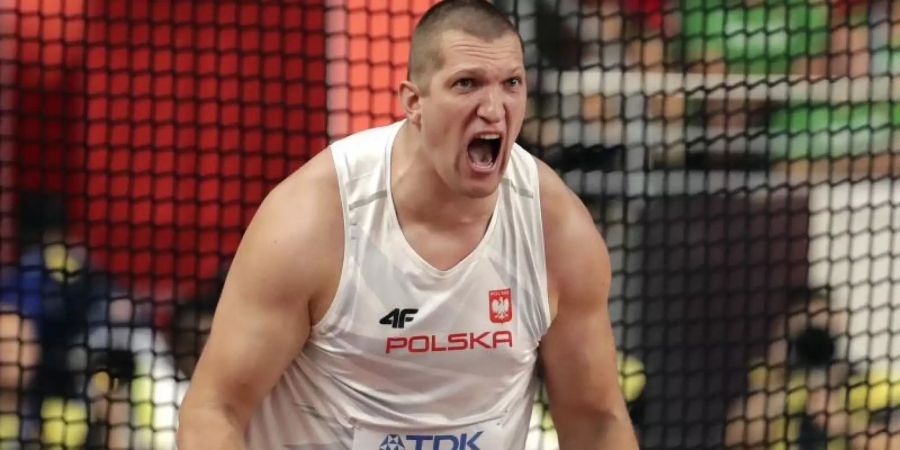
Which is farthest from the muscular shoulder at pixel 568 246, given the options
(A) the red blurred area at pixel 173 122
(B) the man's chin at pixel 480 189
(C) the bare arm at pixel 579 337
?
(A) the red blurred area at pixel 173 122

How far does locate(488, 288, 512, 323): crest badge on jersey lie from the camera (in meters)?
1.78

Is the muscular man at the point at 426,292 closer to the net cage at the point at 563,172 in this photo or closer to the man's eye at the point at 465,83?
the man's eye at the point at 465,83

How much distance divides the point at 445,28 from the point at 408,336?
416mm

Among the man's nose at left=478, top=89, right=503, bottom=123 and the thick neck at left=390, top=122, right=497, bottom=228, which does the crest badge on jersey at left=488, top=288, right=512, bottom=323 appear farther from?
the man's nose at left=478, top=89, right=503, bottom=123

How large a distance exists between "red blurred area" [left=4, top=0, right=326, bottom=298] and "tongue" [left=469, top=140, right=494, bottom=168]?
175cm

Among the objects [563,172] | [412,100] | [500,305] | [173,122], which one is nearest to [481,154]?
[412,100]

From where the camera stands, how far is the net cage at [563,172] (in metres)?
3.29

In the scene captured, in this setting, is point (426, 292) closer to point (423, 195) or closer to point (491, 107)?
point (423, 195)

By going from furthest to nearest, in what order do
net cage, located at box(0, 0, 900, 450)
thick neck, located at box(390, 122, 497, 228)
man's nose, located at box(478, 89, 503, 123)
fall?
1. net cage, located at box(0, 0, 900, 450)
2. thick neck, located at box(390, 122, 497, 228)
3. man's nose, located at box(478, 89, 503, 123)

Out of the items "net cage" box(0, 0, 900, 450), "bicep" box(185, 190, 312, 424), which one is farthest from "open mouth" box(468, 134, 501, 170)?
"net cage" box(0, 0, 900, 450)

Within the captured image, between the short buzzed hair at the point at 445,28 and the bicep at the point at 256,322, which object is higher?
the short buzzed hair at the point at 445,28

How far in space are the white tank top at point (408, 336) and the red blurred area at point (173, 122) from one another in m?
1.60

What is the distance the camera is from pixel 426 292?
1765 mm

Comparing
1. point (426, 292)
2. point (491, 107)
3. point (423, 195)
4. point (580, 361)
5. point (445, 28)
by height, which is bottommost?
point (580, 361)
